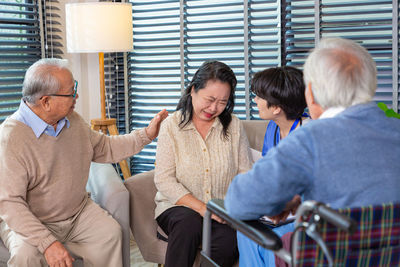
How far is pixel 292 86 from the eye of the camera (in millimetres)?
2361

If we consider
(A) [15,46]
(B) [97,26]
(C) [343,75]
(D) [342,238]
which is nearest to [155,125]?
(B) [97,26]

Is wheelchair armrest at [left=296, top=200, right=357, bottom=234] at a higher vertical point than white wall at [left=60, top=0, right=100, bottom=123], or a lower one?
lower

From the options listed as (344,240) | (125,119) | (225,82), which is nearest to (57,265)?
(225,82)

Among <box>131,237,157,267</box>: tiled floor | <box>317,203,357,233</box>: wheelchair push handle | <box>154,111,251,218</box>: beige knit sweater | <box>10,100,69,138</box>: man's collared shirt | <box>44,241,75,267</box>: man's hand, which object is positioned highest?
<box>10,100,69,138</box>: man's collared shirt

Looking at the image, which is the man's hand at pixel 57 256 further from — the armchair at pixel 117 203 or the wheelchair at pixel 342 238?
the wheelchair at pixel 342 238

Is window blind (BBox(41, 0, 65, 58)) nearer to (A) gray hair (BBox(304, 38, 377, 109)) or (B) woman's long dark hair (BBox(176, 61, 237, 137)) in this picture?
(B) woman's long dark hair (BBox(176, 61, 237, 137))

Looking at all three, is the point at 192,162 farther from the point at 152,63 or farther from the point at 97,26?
the point at 152,63

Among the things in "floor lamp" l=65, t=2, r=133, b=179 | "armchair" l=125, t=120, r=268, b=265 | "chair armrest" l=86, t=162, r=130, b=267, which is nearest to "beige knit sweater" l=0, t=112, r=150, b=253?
"chair armrest" l=86, t=162, r=130, b=267

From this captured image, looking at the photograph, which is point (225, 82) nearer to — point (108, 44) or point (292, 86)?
point (292, 86)

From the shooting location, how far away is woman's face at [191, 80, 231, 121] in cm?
237

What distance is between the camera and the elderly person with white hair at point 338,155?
1.29 m

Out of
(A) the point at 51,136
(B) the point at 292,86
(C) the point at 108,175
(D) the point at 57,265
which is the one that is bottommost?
(D) the point at 57,265

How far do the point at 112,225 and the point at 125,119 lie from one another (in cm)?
168

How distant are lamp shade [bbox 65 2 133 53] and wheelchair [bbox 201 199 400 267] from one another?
7.11ft
